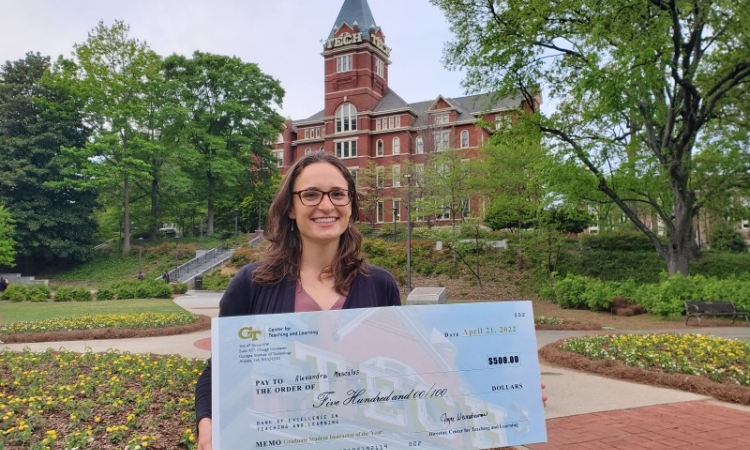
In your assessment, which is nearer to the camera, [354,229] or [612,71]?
[354,229]

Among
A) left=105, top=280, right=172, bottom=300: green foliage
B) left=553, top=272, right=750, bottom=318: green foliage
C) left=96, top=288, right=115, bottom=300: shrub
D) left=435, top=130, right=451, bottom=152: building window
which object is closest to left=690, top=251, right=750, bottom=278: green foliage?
left=553, top=272, right=750, bottom=318: green foliage

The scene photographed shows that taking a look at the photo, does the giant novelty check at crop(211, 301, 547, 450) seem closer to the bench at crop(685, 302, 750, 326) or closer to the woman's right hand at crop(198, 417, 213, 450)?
the woman's right hand at crop(198, 417, 213, 450)

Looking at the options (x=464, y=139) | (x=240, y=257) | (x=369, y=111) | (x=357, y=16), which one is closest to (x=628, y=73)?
(x=240, y=257)

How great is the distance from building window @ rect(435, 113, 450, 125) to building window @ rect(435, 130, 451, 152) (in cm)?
415

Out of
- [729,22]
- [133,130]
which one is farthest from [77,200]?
[729,22]

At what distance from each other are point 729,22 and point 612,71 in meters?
4.33

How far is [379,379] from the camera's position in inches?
74.2

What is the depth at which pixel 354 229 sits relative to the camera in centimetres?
242

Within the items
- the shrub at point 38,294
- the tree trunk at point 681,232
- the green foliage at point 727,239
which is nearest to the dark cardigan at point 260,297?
the tree trunk at point 681,232

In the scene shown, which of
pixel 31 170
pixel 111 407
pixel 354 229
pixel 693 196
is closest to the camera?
pixel 354 229

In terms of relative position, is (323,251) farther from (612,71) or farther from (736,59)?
(736,59)

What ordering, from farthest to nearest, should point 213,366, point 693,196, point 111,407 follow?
1. point 693,196
2. point 111,407
3. point 213,366

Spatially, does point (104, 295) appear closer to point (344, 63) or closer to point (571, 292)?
point (571, 292)

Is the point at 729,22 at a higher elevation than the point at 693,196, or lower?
higher
